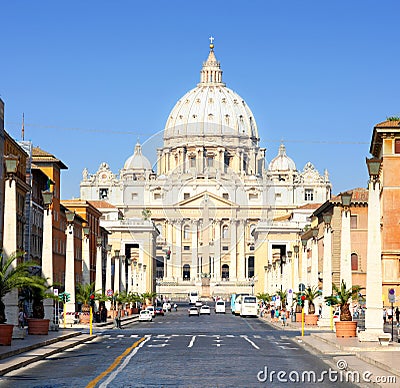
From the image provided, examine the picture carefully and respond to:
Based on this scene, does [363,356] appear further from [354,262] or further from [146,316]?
[354,262]

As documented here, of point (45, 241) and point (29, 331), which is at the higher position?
point (45, 241)

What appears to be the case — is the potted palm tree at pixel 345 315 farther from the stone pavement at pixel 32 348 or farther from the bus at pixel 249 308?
the bus at pixel 249 308

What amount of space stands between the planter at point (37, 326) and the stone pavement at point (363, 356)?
31.2 ft

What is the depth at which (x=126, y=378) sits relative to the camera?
81.4ft

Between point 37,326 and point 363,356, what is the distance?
668 inches

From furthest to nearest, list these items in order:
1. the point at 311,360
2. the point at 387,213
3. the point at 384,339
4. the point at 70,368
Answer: the point at 387,213
the point at 384,339
the point at 311,360
the point at 70,368

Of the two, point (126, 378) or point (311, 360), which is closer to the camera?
point (126, 378)

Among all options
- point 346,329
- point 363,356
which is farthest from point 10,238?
point 363,356

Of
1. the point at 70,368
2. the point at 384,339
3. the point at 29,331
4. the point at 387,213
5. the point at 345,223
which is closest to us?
the point at 70,368

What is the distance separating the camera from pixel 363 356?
31.2 metres

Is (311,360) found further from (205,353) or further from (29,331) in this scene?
(29,331)

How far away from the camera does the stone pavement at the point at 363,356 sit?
83.0 feet

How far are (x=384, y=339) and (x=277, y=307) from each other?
51.8 metres

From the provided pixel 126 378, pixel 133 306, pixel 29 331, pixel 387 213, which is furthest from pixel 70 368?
pixel 133 306
